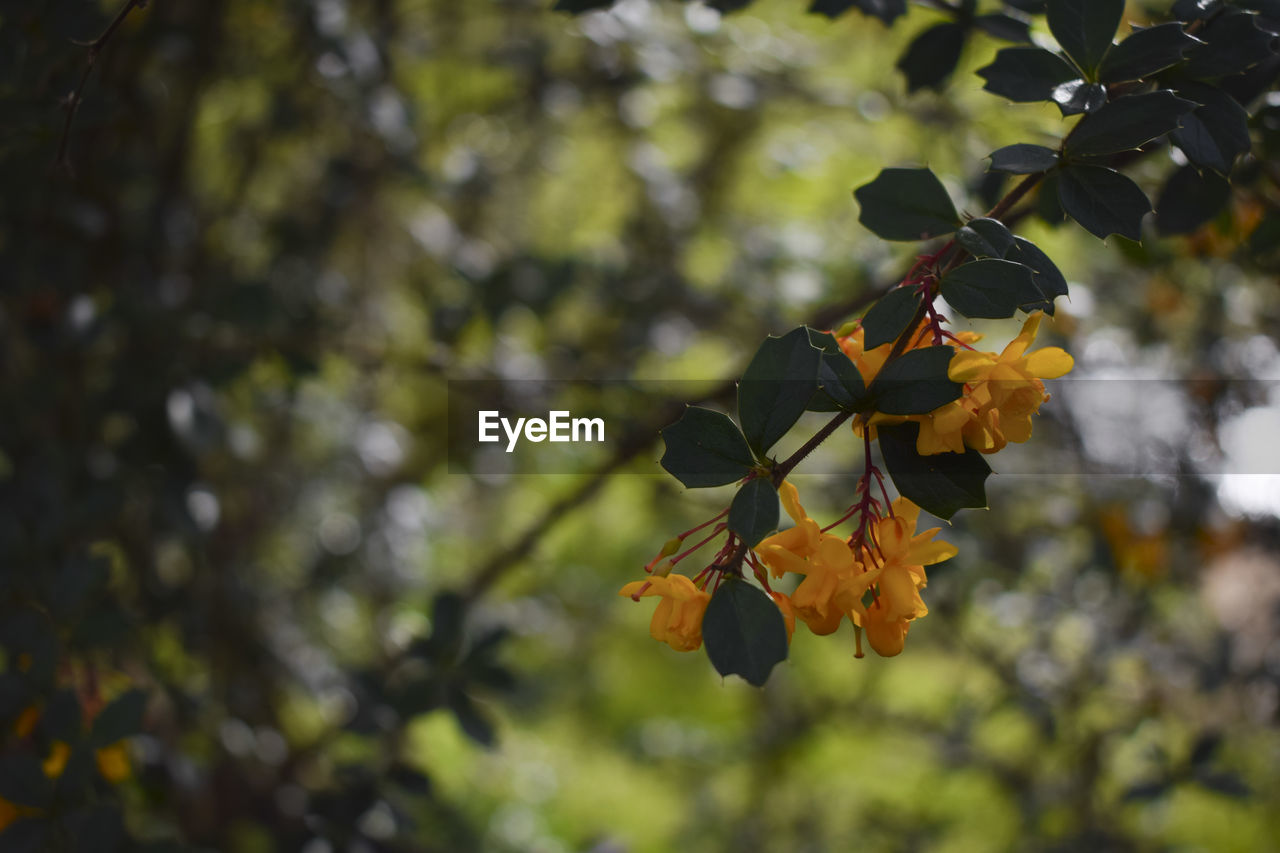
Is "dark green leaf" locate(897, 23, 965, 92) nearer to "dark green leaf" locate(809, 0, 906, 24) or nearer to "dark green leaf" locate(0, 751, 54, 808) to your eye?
"dark green leaf" locate(809, 0, 906, 24)

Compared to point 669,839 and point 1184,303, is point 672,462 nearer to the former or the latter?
point 1184,303

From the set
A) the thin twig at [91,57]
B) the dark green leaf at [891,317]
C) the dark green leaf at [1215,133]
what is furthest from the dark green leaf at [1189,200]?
the thin twig at [91,57]

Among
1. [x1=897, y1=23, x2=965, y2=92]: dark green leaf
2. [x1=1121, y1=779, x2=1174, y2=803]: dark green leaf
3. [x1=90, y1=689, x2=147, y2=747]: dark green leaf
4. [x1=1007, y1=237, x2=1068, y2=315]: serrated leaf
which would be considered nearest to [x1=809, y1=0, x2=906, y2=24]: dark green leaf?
[x1=897, y1=23, x2=965, y2=92]: dark green leaf

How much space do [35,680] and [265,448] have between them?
1041 millimetres

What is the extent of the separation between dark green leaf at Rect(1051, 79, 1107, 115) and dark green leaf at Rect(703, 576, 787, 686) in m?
0.32

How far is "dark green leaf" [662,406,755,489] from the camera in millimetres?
471

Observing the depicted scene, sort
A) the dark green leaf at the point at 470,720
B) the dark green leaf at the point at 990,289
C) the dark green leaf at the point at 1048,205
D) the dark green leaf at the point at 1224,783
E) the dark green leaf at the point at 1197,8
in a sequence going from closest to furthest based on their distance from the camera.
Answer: the dark green leaf at the point at 990,289 → the dark green leaf at the point at 1197,8 → the dark green leaf at the point at 1048,205 → the dark green leaf at the point at 470,720 → the dark green leaf at the point at 1224,783

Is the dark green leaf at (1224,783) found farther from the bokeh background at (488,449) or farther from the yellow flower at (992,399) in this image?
the yellow flower at (992,399)

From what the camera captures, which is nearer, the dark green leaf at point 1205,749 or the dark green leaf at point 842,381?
the dark green leaf at point 842,381

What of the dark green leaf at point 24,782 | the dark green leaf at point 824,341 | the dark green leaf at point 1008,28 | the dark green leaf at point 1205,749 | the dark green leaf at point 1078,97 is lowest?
the dark green leaf at point 1205,749

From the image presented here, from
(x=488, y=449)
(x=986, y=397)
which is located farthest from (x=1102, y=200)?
(x=488, y=449)

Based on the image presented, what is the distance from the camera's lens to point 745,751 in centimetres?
203

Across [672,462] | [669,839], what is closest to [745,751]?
[669,839]

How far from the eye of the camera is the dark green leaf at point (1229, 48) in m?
0.50
